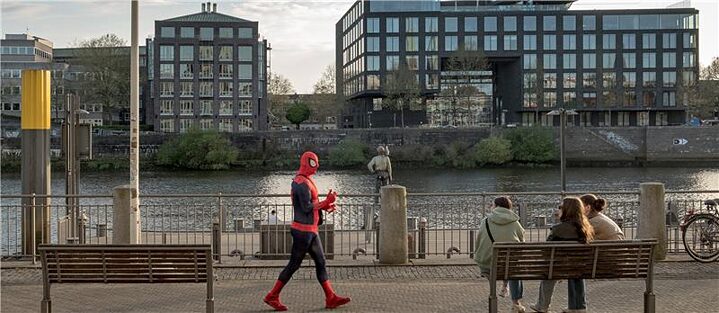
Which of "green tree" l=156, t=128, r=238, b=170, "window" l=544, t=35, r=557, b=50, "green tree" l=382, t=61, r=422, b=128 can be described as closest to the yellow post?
"green tree" l=156, t=128, r=238, b=170

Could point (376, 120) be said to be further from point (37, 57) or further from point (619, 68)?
point (37, 57)

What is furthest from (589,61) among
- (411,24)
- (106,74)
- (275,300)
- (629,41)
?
(275,300)

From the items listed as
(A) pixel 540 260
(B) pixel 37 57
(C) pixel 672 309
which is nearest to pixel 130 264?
(A) pixel 540 260

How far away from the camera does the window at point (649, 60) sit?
105250 millimetres

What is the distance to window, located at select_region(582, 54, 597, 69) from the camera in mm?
104938

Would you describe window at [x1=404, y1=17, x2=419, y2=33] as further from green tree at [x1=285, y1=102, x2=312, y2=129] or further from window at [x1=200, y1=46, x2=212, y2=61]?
window at [x1=200, y1=46, x2=212, y2=61]

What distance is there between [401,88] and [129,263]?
90.6 meters

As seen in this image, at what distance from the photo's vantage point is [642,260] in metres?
9.41

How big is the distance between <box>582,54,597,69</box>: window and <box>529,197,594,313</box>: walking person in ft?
325

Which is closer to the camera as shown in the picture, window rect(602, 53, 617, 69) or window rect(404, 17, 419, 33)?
window rect(404, 17, 419, 33)

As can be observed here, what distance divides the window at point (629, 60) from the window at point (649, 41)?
2.07 m

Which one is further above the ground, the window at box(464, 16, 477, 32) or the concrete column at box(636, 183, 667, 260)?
the window at box(464, 16, 477, 32)

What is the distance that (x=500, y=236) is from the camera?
1020 cm

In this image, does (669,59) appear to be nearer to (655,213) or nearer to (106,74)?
(106,74)
